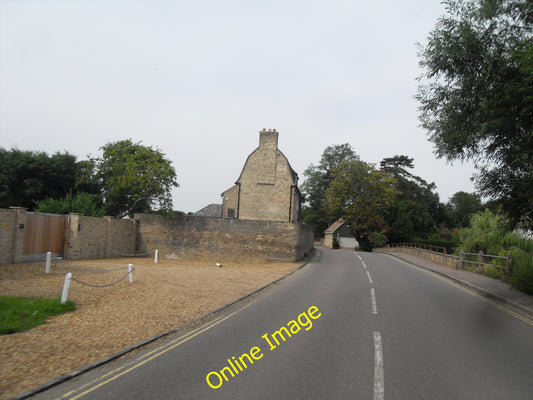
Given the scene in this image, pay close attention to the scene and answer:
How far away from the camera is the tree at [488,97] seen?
26.9 ft

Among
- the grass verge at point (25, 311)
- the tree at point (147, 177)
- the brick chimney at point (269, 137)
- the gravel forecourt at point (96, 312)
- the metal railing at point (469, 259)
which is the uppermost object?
the brick chimney at point (269, 137)

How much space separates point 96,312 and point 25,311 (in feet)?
4.51

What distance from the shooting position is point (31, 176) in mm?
35156

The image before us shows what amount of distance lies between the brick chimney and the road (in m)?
22.1

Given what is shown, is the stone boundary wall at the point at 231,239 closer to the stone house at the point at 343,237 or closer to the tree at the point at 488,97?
the tree at the point at 488,97

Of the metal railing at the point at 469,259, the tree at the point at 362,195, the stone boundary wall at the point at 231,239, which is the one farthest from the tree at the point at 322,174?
the stone boundary wall at the point at 231,239

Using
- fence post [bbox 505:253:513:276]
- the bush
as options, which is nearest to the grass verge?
the bush

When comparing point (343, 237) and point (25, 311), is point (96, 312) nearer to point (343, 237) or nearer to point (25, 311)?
point (25, 311)

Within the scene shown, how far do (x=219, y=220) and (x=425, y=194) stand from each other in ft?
180

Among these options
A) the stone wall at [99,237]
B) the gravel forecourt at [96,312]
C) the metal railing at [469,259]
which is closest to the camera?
the gravel forecourt at [96,312]

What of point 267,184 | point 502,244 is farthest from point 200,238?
point 502,244

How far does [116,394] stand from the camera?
4234 millimetres

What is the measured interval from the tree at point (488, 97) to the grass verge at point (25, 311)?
1045 cm

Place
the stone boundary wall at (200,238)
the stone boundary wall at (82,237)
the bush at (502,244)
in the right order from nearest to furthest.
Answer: the bush at (502,244) < the stone boundary wall at (82,237) < the stone boundary wall at (200,238)
